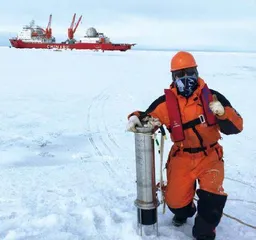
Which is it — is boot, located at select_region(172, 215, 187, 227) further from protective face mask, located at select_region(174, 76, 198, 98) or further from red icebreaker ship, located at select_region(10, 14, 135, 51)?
red icebreaker ship, located at select_region(10, 14, 135, 51)

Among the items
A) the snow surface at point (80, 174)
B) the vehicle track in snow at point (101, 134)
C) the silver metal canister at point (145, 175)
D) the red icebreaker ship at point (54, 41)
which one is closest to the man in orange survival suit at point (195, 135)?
the silver metal canister at point (145, 175)

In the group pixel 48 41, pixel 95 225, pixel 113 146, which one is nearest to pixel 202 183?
pixel 95 225

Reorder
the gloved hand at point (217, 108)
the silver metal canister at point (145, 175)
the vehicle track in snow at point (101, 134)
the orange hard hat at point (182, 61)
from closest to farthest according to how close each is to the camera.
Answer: the gloved hand at point (217, 108)
the silver metal canister at point (145, 175)
the orange hard hat at point (182, 61)
the vehicle track in snow at point (101, 134)

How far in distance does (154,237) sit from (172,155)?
618mm

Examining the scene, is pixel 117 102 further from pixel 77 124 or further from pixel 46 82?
pixel 46 82

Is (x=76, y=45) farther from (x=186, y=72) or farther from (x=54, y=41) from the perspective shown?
(x=186, y=72)

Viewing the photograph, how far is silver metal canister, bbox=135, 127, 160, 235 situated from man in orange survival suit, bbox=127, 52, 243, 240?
0.33ft

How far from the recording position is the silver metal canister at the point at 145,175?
2574 millimetres

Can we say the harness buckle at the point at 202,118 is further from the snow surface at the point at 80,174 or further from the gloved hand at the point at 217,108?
the snow surface at the point at 80,174

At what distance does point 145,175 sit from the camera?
105 inches

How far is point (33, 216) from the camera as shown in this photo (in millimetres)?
3076

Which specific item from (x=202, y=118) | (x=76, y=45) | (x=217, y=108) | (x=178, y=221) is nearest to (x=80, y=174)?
(x=178, y=221)

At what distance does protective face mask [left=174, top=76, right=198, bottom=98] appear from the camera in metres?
2.71

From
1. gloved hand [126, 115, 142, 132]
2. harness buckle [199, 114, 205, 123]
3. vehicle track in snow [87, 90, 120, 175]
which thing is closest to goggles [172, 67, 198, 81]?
harness buckle [199, 114, 205, 123]
